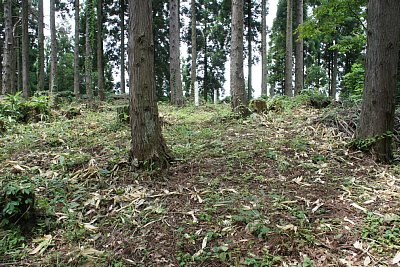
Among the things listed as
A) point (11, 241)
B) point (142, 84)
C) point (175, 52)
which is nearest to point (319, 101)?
point (142, 84)

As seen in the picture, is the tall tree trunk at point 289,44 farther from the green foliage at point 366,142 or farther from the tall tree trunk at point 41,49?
the tall tree trunk at point 41,49

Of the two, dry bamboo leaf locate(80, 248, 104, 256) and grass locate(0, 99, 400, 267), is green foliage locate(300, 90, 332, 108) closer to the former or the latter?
grass locate(0, 99, 400, 267)

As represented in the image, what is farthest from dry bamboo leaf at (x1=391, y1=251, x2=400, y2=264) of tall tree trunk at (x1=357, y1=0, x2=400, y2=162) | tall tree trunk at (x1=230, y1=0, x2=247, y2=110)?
tall tree trunk at (x1=230, y1=0, x2=247, y2=110)

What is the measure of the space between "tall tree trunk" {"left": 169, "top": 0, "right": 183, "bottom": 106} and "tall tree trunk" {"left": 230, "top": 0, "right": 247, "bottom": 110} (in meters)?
4.49

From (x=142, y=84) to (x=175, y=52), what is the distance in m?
8.07

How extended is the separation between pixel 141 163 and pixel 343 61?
23.8m

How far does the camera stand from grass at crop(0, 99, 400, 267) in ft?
8.61

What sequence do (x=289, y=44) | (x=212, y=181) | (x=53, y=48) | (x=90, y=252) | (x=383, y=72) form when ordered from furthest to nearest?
(x=53, y=48)
(x=289, y=44)
(x=383, y=72)
(x=212, y=181)
(x=90, y=252)

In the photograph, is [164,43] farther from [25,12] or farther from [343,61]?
[343,61]

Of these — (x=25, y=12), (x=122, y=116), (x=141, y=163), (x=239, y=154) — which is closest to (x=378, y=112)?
(x=239, y=154)

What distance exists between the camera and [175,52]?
11508 mm

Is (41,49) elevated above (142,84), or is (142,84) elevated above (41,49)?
(41,49)

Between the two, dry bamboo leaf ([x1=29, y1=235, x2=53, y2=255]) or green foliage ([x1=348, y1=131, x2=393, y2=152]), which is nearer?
dry bamboo leaf ([x1=29, y1=235, x2=53, y2=255])

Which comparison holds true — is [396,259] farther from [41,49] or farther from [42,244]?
[41,49]
